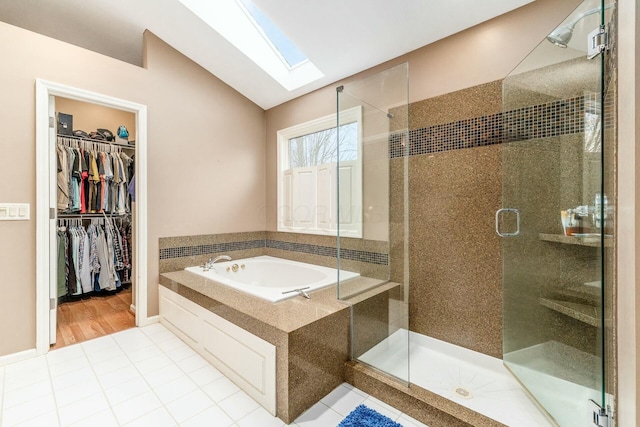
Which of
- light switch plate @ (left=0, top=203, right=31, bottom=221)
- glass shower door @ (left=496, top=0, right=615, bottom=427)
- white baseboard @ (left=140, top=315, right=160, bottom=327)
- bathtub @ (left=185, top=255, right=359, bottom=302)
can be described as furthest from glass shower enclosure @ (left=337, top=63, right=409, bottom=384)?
light switch plate @ (left=0, top=203, right=31, bottom=221)

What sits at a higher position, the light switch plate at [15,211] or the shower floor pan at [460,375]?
the light switch plate at [15,211]

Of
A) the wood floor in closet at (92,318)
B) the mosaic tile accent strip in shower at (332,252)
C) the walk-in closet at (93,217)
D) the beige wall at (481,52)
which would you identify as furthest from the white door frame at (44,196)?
the beige wall at (481,52)

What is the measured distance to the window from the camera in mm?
2281

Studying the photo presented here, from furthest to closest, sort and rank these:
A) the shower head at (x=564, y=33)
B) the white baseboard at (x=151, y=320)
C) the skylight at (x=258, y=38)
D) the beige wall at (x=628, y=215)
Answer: the white baseboard at (x=151, y=320) → the skylight at (x=258, y=38) → the shower head at (x=564, y=33) → the beige wall at (x=628, y=215)

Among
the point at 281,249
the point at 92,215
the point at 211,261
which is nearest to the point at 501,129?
the point at 281,249

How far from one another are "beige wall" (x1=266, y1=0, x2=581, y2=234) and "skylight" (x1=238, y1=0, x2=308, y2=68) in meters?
0.78

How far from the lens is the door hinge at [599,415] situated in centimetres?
110

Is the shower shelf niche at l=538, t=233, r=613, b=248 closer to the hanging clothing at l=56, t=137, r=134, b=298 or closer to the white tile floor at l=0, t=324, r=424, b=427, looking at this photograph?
the white tile floor at l=0, t=324, r=424, b=427

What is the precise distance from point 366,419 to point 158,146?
281 centimetres

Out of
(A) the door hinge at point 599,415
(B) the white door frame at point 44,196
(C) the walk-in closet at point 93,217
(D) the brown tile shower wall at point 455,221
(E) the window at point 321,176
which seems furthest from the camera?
(C) the walk-in closet at point 93,217

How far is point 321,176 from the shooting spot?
296 centimetres

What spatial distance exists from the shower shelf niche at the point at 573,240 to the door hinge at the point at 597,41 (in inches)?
32.6

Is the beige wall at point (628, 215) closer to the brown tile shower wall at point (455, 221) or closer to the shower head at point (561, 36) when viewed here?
the shower head at point (561, 36)

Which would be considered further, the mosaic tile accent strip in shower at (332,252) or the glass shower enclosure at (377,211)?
the mosaic tile accent strip in shower at (332,252)
